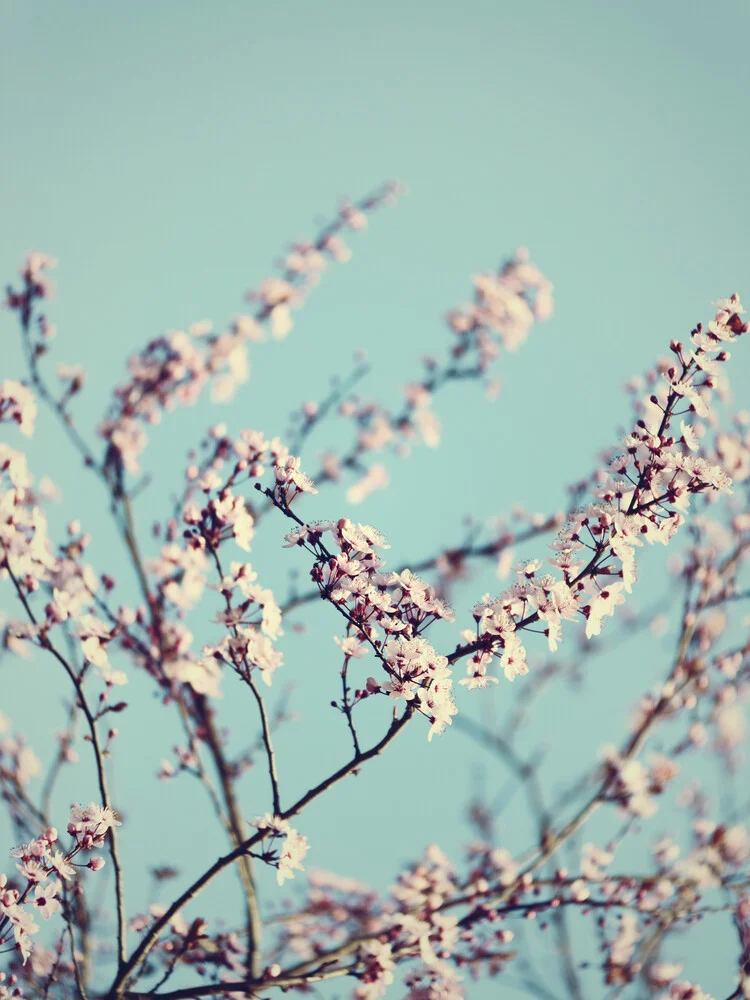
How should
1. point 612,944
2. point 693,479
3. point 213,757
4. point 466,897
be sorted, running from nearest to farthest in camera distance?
point 693,479 < point 466,897 < point 612,944 < point 213,757

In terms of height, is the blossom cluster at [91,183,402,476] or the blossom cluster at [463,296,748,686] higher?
the blossom cluster at [91,183,402,476]

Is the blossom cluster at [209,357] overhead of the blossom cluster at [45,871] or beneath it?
overhead

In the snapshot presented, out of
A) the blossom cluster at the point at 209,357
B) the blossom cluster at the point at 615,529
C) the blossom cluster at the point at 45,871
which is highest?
the blossom cluster at the point at 209,357

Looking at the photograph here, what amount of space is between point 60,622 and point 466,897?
299 centimetres

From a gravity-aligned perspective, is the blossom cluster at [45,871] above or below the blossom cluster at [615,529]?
below

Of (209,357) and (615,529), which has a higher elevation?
(209,357)

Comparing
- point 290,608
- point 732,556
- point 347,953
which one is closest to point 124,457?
point 290,608

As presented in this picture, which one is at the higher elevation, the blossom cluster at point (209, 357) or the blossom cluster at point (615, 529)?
the blossom cluster at point (209, 357)

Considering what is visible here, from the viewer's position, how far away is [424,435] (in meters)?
8.42

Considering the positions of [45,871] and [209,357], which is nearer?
[45,871]

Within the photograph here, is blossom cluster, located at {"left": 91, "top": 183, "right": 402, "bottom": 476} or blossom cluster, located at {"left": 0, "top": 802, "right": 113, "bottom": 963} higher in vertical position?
blossom cluster, located at {"left": 91, "top": 183, "right": 402, "bottom": 476}

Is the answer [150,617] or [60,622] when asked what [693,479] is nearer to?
[60,622]

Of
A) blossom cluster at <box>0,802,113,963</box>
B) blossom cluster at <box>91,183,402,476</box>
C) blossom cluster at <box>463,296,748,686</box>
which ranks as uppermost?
blossom cluster at <box>91,183,402,476</box>

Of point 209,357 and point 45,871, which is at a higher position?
point 209,357
